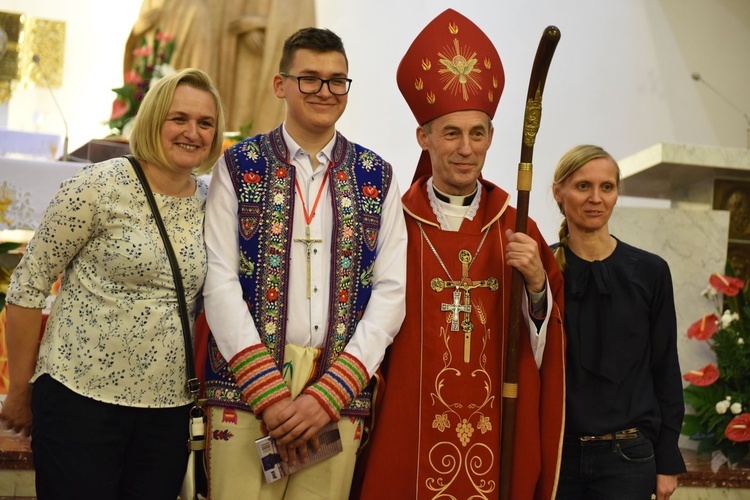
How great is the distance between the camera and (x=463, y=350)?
2975mm

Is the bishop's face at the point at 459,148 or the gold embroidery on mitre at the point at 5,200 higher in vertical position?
the bishop's face at the point at 459,148

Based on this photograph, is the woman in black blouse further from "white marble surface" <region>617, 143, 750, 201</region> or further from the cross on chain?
"white marble surface" <region>617, 143, 750, 201</region>

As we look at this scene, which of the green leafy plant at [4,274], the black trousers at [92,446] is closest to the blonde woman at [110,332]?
the black trousers at [92,446]

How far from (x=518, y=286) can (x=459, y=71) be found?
2.41 feet

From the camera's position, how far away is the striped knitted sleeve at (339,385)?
267cm

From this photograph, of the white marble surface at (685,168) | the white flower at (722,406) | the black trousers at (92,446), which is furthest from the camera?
the white marble surface at (685,168)

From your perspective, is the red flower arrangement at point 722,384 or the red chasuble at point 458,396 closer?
the red chasuble at point 458,396

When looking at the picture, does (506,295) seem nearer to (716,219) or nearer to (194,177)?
(194,177)

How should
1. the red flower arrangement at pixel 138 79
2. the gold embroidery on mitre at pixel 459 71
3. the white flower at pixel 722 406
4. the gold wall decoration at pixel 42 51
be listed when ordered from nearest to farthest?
the gold embroidery on mitre at pixel 459 71
the white flower at pixel 722 406
the red flower arrangement at pixel 138 79
the gold wall decoration at pixel 42 51

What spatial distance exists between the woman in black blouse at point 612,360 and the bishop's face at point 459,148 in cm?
34

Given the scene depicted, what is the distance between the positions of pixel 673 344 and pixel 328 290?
1132 millimetres

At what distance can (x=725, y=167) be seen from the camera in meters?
4.72

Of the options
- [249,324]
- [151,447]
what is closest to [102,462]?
[151,447]

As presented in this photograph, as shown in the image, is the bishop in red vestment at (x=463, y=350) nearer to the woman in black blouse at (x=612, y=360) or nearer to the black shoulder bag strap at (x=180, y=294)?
the woman in black blouse at (x=612, y=360)
